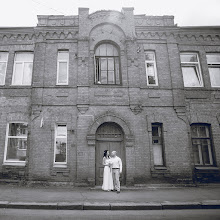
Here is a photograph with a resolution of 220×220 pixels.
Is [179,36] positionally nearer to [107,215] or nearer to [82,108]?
[82,108]

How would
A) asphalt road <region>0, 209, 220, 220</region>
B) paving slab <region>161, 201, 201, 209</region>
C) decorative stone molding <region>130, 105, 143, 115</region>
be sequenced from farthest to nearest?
decorative stone molding <region>130, 105, 143, 115</region>, paving slab <region>161, 201, 201, 209</region>, asphalt road <region>0, 209, 220, 220</region>

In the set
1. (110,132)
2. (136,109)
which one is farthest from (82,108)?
(136,109)

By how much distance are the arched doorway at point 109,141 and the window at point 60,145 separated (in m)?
1.71

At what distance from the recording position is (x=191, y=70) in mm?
11133

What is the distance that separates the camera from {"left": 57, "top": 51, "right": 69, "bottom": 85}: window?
10658 millimetres

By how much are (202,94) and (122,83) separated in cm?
454

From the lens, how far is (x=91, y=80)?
33.9 ft

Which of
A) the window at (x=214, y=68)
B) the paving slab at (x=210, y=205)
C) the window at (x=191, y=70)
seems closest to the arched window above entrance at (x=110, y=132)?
the paving slab at (x=210, y=205)

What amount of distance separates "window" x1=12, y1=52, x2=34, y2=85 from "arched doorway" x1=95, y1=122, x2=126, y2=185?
5102 mm

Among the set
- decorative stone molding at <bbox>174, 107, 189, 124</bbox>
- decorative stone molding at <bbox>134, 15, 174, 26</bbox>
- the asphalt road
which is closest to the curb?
the asphalt road

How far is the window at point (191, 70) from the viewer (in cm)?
1093

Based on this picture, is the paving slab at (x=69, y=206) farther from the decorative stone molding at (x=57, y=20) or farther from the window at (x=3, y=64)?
the decorative stone molding at (x=57, y=20)

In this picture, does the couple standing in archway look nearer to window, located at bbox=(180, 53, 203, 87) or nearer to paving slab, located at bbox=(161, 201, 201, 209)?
paving slab, located at bbox=(161, 201, 201, 209)

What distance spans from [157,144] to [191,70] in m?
4.91
